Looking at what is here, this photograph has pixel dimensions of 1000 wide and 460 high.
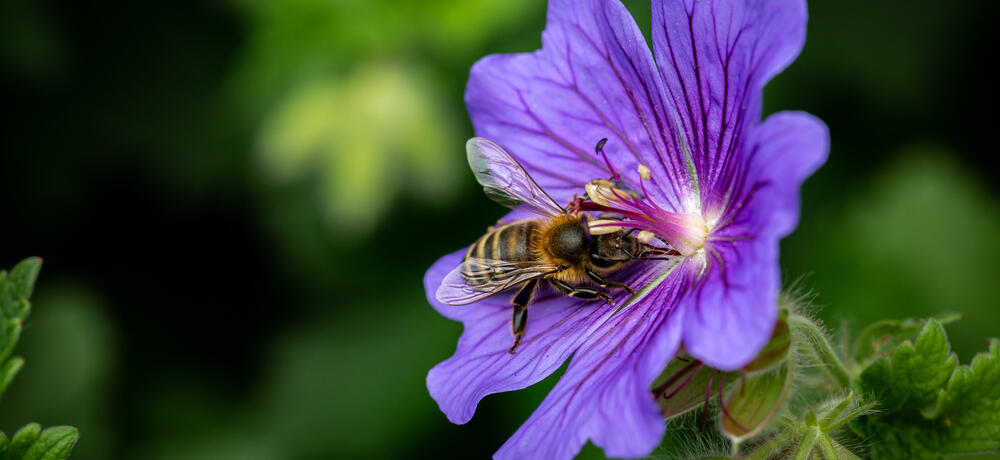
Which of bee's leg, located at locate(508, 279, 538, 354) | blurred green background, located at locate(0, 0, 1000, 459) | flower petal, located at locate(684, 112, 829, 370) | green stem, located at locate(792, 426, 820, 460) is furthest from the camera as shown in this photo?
blurred green background, located at locate(0, 0, 1000, 459)

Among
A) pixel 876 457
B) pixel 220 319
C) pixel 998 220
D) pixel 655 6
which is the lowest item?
pixel 998 220

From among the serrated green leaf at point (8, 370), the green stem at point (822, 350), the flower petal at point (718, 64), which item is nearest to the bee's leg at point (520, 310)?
the flower petal at point (718, 64)

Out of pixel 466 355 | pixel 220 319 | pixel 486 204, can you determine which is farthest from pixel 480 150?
pixel 220 319

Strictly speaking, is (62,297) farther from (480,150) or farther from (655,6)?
(655,6)

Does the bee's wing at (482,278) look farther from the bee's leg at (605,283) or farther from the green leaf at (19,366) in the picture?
the green leaf at (19,366)

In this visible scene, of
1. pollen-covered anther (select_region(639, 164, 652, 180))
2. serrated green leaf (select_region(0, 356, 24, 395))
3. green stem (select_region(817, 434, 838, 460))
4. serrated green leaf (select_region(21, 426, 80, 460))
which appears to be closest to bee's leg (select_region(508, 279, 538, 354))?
pollen-covered anther (select_region(639, 164, 652, 180))

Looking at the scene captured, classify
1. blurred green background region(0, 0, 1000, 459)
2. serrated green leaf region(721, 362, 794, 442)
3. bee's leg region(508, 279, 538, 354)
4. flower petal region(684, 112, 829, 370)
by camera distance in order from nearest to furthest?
flower petal region(684, 112, 829, 370) < serrated green leaf region(721, 362, 794, 442) < bee's leg region(508, 279, 538, 354) < blurred green background region(0, 0, 1000, 459)

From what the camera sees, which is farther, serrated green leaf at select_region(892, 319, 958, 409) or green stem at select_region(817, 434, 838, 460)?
serrated green leaf at select_region(892, 319, 958, 409)

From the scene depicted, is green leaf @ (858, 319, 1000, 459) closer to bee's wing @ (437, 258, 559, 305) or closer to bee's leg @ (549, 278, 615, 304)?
bee's leg @ (549, 278, 615, 304)

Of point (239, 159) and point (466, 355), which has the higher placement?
point (239, 159)
